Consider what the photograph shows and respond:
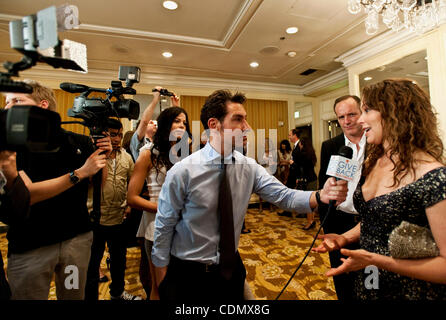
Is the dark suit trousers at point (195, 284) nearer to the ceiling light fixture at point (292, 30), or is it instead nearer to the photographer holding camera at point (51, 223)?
the photographer holding camera at point (51, 223)

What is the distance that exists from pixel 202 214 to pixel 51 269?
83 centimetres

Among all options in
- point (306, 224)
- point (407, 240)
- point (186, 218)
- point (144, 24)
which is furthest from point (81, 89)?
point (306, 224)

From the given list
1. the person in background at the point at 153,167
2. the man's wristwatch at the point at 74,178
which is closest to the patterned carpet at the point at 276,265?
the person in background at the point at 153,167

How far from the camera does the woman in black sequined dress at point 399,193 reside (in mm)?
805

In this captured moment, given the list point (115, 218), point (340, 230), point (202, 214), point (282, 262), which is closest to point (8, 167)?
point (202, 214)

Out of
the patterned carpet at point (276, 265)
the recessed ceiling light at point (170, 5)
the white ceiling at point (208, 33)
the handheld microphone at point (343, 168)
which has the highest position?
the white ceiling at point (208, 33)

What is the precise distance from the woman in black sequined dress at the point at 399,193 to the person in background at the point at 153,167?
109 centimetres

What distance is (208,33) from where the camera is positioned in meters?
3.57

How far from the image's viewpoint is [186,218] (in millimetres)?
1099

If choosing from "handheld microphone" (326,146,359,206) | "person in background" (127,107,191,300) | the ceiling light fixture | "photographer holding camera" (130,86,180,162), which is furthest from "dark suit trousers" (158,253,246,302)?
the ceiling light fixture

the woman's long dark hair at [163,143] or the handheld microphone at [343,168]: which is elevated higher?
the woman's long dark hair at [163,143]

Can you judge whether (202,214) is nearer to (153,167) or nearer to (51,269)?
(153,167)

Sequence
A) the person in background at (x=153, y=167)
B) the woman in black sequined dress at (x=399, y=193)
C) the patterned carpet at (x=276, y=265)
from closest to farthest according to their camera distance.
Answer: the woman in black sequined dress at (x=399, y=193)
the person in background at (x=153, y=167)
the patterned carpet at (x=276, y=265)

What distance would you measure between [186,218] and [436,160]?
1.11 metres
